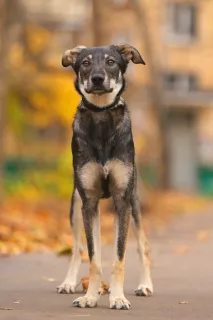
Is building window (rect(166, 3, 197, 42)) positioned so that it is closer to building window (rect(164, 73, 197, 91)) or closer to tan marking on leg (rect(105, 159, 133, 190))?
building window (rect(164, 73, 197, 91))

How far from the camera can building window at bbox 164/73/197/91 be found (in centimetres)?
5428

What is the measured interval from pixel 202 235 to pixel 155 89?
2243cm

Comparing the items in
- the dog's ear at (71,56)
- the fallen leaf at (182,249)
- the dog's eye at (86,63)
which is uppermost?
the dog's ear at (71,56)

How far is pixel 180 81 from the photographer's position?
5491 cm

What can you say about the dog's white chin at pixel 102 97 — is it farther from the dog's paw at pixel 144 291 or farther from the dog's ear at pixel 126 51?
the dog's paw at pixel 144 291

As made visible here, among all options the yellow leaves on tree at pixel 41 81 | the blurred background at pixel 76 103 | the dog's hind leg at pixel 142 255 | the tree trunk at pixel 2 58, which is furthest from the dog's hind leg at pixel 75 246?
the yellow leaves on tree at pixel 41 81

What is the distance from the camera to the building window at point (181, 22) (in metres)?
55.0

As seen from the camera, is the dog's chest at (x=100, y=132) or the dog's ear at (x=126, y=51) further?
the dog's ear at (x=126, y=51)

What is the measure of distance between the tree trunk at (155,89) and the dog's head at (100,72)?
84.9 ft

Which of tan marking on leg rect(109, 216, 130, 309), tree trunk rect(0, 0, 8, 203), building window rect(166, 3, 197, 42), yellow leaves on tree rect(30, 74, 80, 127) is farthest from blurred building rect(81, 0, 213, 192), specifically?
tan marking on leg rect(109, 216, 130, 309)

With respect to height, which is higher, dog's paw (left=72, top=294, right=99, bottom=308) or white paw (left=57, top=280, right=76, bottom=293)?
white paw (left=57, top=280, right=76, bottom=293)

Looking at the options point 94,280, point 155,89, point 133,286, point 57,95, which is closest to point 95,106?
point 94,280

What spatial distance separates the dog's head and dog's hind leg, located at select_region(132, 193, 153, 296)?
1.17 meters

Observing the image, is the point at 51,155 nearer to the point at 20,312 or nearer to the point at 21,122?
the point at 21,122
